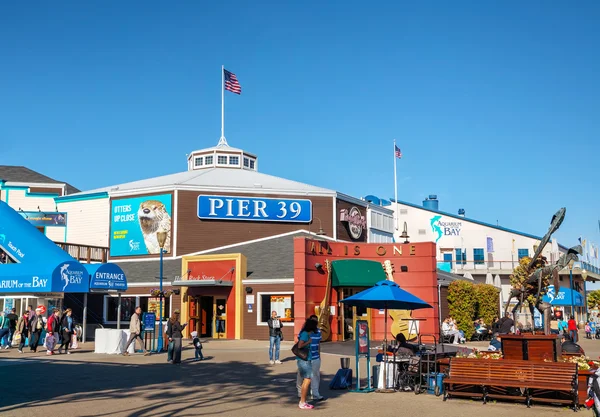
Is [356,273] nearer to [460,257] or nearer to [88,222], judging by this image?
[88,222]

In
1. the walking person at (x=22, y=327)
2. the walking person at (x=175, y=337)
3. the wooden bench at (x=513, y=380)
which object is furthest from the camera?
the walking person at (x=22, y=327)

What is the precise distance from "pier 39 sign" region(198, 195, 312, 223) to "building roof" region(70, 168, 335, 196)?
2.15ft

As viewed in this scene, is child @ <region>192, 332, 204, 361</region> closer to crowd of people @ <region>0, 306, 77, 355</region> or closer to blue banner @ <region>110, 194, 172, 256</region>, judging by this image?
crowd of people @ <region>0, 306, 77, 355</region>

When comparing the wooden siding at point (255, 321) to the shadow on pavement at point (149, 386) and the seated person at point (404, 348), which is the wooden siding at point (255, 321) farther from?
the seated person at point (404, 348)

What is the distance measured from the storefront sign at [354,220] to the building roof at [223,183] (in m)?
1.86

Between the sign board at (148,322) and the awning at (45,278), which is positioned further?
the awning at (45,278)

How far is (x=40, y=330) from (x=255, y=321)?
9.83 m

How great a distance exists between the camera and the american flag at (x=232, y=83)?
44656mm

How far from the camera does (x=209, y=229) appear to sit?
38531 mm

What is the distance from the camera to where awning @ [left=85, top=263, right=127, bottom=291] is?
89.0ft

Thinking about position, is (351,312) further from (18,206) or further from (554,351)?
(18,206)

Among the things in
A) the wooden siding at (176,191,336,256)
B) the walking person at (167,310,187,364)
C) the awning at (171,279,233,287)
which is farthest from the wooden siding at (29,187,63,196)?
the walking person at (167,310,187,364)

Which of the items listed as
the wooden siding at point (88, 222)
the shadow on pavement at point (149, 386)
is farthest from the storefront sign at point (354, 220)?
the shadow on pavement at point (149, 386)

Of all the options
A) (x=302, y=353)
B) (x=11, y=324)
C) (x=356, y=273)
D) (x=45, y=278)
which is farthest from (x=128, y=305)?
(x=302, y=353)
